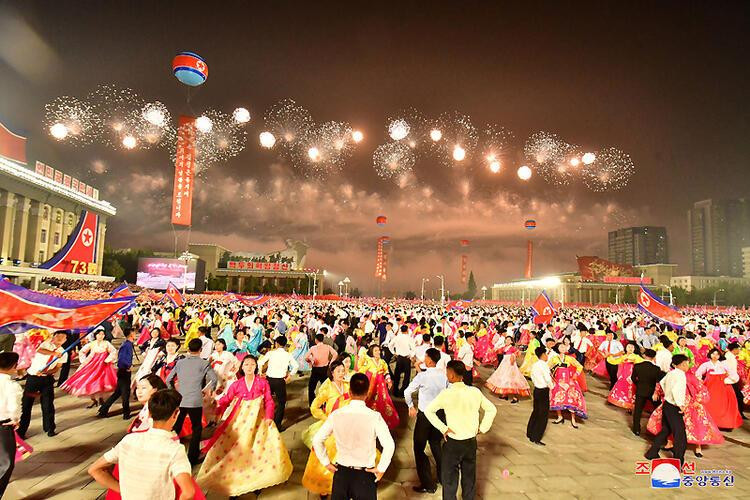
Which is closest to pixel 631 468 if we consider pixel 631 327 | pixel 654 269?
pixel 631 327

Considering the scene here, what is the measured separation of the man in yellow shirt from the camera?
4117 mm

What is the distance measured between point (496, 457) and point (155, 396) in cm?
573

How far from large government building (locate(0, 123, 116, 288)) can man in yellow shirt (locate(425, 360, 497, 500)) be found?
43.3 m

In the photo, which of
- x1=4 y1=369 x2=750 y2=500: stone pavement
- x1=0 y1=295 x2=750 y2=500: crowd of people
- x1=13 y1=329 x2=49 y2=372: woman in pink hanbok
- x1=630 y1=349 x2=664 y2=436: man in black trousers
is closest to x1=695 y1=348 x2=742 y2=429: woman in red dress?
x1=0 y1=295 x2=750 y2=500: crowd of people

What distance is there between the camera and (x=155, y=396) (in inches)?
102

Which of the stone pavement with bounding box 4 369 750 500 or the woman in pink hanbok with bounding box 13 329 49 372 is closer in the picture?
the stone pavement with bounding box 4 369 750 500

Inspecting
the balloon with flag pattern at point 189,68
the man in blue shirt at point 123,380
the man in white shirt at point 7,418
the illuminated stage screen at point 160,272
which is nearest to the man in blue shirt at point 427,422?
the man in white shirt at point 7,418

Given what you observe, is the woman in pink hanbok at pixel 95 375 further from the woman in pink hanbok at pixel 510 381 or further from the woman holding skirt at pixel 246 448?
the woman in pink hanbok at pixel 510 381

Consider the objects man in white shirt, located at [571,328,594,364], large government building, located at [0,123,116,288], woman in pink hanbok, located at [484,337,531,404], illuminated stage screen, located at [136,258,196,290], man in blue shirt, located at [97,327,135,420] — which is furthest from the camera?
illuminated stage screen, located at [136,258,196,290]

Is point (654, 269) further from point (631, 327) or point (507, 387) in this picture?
point (507, 387)

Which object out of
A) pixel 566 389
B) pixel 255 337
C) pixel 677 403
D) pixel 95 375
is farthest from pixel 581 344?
pixel 95 375

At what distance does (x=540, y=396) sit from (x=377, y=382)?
9.24 feet

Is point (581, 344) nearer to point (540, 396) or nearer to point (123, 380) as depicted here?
point (540, 396)

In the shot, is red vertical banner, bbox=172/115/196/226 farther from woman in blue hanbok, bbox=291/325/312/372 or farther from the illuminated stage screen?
the illuminated stage screen
